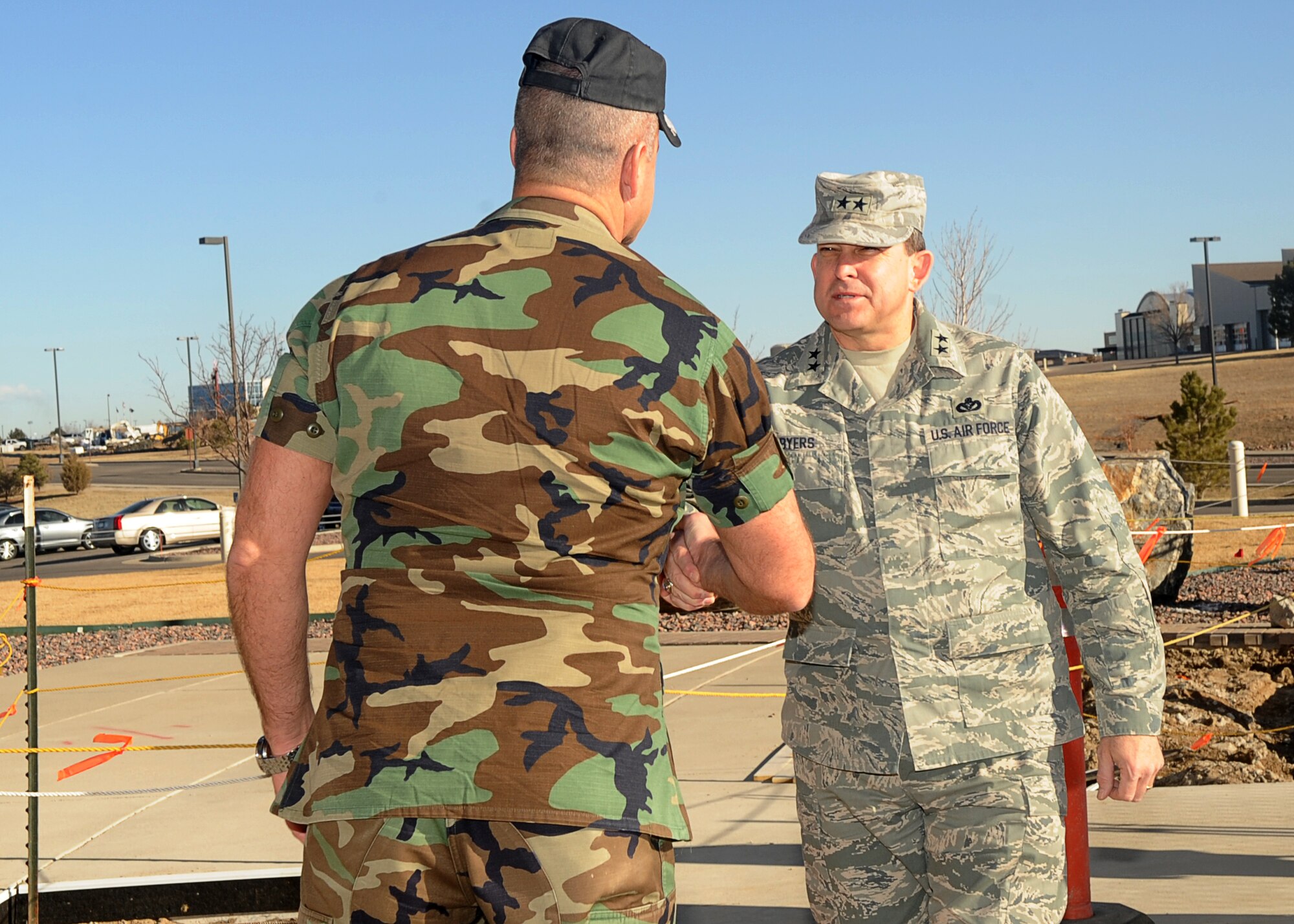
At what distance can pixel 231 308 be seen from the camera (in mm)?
29078

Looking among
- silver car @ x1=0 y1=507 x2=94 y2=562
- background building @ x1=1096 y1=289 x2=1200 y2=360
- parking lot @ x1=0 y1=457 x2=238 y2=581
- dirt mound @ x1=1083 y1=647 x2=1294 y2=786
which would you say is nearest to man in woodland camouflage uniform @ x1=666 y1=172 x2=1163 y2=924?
dirt mound @ x1=1083 y1=647 x2=1294 y2=786

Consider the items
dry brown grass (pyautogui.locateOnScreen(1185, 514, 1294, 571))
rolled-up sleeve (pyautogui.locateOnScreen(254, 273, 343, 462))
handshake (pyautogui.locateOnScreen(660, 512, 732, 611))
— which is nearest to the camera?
rolled-up sleeve (pyautogui.locateOnScreen(254, 273, 343, 462))

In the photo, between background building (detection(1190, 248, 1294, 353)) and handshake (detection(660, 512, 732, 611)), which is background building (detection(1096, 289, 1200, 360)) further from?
handshake (detection(660, 512, 732, 611))

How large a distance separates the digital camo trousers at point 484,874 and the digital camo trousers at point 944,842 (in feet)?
4.52

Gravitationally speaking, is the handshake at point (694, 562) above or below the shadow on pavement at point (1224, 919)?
above

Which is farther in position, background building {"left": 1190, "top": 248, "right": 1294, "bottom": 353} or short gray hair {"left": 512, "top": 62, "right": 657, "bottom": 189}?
background building {"left": 1190, "top": 248, "right": 1294, "bottom": 353}

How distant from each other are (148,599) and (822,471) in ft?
53.6

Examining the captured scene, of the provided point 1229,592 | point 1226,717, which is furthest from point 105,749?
point 1229,592

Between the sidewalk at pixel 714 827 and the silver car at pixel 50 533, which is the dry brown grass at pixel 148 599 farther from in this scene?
the silver car at pixel 50 533

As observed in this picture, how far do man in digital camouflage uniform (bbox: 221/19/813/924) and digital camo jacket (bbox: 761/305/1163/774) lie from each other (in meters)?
1.22

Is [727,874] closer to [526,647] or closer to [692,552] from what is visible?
[692,552]

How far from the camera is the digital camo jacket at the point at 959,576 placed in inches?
112

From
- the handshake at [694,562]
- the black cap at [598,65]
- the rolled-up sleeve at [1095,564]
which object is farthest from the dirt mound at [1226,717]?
the black cap at [598,65]

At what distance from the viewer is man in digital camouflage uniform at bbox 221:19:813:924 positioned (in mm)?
1568
